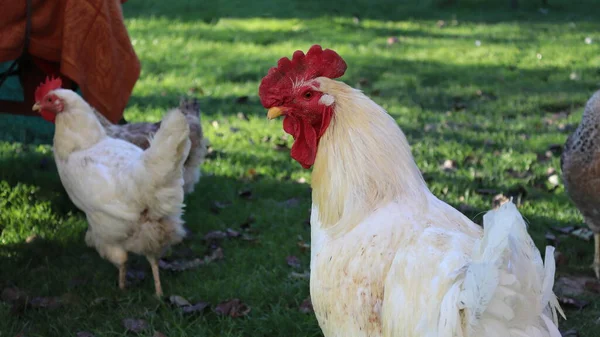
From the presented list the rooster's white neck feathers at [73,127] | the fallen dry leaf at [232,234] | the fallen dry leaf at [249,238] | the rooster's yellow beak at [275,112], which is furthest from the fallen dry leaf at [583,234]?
the rooster's white neck feathers at [73,127]

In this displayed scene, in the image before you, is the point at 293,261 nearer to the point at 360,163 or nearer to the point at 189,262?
the point at 189,262

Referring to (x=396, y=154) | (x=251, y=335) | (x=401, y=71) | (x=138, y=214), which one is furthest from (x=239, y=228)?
(x=401, y=71)

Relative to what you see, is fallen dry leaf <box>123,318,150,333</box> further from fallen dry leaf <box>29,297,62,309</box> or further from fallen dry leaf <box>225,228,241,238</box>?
fallen dry leaf <box>225,228,241,238</box>

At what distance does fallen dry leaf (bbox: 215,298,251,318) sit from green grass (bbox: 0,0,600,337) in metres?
0.07

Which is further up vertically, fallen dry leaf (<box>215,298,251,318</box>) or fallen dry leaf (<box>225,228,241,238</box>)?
fallen dry leaf (<box>215,298,251,318</box>)

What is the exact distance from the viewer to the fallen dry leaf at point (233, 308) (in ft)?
15.0

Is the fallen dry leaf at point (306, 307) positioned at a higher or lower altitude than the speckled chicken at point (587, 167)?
lower

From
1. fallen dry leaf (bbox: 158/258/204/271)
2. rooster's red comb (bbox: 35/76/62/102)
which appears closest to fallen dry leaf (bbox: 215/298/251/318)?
fallen dry leaf (bbox: 158/258/204/271)

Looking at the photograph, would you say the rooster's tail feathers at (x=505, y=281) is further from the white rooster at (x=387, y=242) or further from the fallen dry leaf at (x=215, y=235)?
the fallen dry leaf at (x=215, y=235)

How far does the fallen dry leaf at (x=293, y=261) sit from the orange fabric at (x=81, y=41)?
6.03ft

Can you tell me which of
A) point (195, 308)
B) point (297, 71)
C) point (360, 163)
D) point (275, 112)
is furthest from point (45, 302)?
point (360, 163)

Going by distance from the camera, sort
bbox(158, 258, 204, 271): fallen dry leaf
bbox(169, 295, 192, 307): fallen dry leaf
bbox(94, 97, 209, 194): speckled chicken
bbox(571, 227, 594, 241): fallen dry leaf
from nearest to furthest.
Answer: bbox(169, 295, 192, 307): fallen dry leaf, bbox(158, 258, 204, 271): fallen dry leaf, bbox(571, 227, 594, 241): fallen dry leaf, bbox(94, 97, 209, 194): speckled chicken

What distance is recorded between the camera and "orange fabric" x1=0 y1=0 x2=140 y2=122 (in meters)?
5.04

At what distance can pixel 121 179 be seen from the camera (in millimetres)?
4906
